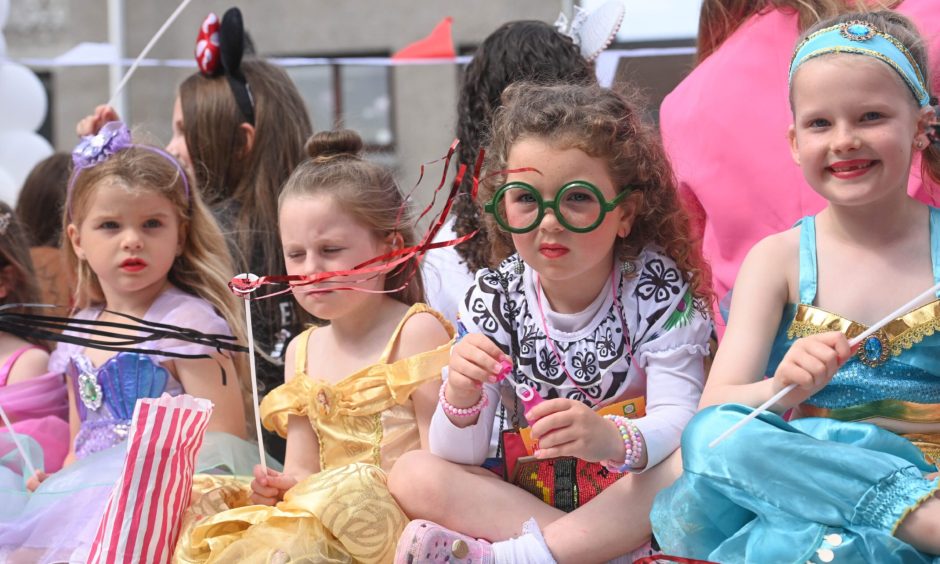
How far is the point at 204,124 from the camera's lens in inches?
140

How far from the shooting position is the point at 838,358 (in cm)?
181

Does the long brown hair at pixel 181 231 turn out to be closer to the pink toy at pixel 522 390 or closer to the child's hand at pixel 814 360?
the pink toy at pixel 522 390

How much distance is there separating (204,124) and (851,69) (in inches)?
85.6

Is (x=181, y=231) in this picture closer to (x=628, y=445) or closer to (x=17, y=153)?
(x=628, y=445)

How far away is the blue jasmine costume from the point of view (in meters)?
1.73

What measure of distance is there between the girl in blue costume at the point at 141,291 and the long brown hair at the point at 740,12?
1.39 m

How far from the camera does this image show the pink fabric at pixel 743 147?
2.59m

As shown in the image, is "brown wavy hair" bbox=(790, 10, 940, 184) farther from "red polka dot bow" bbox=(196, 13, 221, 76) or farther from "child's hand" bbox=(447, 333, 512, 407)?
"red polka dot bow" bbox=(196, 13, 221, 76)

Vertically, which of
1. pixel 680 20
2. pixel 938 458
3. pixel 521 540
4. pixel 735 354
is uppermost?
pixel 680 20

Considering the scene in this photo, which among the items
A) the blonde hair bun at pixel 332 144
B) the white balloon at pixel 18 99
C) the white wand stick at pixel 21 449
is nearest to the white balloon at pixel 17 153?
the white balloon at pixel 18 99

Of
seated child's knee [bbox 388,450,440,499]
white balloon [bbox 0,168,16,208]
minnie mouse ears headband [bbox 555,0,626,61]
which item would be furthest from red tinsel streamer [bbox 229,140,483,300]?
white balloon [bbox 0,168,16,208]

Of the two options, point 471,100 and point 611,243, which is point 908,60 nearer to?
point 611,243

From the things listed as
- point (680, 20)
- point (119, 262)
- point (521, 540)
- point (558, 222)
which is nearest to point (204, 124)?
point (119, 262)

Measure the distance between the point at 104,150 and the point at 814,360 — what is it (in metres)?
2.00
